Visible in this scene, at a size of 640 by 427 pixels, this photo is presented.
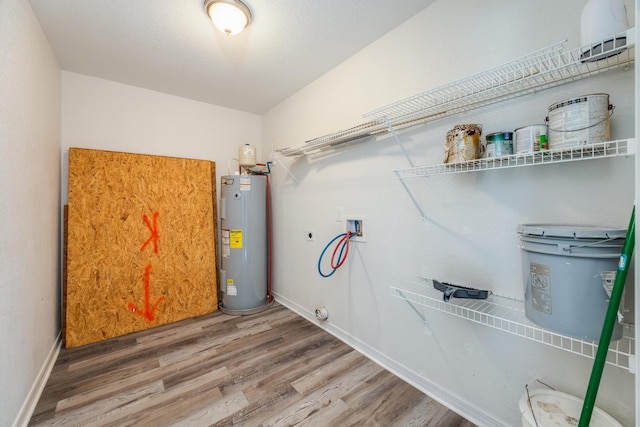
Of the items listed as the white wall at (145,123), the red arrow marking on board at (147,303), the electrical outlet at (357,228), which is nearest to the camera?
the electrical outlet at (357,228)

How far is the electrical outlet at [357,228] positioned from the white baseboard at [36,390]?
7.26 feet

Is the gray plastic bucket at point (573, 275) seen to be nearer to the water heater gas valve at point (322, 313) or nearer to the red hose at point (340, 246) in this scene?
the red hose at point (340, 246)

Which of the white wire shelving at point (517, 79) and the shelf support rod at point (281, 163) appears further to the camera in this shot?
the shelf support rod at point (281, 163)

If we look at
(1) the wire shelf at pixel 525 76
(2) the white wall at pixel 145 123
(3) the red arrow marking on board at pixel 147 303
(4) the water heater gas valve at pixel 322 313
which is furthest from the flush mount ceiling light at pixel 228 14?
(4) the water heater gas valve at pixel 322 313

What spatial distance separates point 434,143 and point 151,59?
240 centimetres

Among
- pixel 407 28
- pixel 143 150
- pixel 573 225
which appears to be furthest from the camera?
pixel 143 150

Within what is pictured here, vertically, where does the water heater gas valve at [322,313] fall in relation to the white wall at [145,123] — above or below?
below

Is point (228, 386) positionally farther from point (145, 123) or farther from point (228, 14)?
point (145, 123)

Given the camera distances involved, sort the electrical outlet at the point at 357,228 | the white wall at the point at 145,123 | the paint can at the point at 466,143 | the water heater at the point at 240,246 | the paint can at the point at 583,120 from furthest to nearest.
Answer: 1. the water heater at the point at 240,246
2. the white wall at the point at 145,123
3. the electrical outlet at the point at 357,228
4. the paint can at the point at 466,143
5. the paint can at the point at 583,120

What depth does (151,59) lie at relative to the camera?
7.11ft

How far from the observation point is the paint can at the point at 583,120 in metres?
0.86

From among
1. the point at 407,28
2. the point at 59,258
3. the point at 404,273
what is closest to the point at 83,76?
the point at 59,258

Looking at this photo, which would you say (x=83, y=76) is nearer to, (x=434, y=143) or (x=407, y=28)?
(x=407, y=28)

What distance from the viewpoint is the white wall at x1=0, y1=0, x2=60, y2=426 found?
4.07 feet
